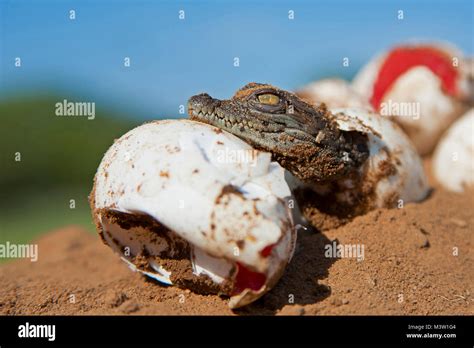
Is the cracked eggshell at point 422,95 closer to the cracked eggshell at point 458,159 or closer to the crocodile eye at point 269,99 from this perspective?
the cracked eggshell at point 458,159

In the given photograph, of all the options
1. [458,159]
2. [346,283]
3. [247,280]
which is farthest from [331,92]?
[247,280]

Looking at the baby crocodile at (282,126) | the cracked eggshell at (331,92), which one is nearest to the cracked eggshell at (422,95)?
the cracked eggshell at (331,92)

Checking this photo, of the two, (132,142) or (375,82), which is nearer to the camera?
(132,142)

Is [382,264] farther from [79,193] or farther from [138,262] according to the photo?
[79,193]

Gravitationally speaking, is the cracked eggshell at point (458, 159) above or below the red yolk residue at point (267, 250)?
below

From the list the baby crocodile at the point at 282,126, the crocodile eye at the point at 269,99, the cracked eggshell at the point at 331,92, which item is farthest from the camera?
the cracked eggshell at the point at 331,92

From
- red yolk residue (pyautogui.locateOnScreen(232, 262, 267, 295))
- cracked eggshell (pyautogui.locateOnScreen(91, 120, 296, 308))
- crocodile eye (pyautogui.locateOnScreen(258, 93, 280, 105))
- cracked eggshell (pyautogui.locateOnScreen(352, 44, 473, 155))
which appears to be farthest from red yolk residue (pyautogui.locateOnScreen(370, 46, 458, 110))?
red yolk residue (pyautogui.locateOnScreen(232, 262, 267, 295))
